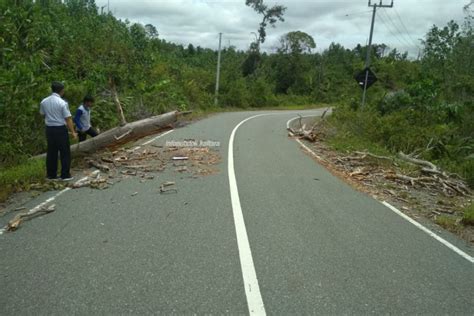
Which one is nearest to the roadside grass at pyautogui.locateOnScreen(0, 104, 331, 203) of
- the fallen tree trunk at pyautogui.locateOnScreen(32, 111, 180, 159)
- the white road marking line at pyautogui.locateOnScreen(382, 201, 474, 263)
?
the fallen tree trunk at pyautogui.locateOnScreen(32, 111, 180, 159)

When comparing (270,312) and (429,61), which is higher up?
(429,61)

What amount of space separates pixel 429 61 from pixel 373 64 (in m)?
19.5

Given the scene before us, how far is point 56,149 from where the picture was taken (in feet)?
24.0

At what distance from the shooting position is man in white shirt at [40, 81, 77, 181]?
718 centimetres

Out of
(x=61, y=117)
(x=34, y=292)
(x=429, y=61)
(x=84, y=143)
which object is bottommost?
(x=34, y=292)

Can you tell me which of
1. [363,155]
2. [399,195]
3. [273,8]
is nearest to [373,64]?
[273,8]

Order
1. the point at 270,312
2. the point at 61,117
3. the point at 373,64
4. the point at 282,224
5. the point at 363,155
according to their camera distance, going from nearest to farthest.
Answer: the point at 270,312 → the point at 282,224 → the point at 61,117 → the point at 363,155 → the point at 373,64

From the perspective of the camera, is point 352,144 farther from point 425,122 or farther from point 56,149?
point 56,149

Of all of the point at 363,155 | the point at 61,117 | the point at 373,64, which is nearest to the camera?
the point at 61,117

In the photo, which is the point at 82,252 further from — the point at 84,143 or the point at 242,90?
the point at 242,90

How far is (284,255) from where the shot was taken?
443 centimetres

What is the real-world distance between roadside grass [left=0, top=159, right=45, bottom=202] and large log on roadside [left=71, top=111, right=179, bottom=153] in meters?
1.20

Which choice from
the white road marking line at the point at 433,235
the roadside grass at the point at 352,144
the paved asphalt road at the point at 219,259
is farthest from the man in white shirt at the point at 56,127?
the roadside grass at the point at 352,144

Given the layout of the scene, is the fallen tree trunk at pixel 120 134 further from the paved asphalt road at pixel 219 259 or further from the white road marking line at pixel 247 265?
the white road marking line at pixel 247 265
